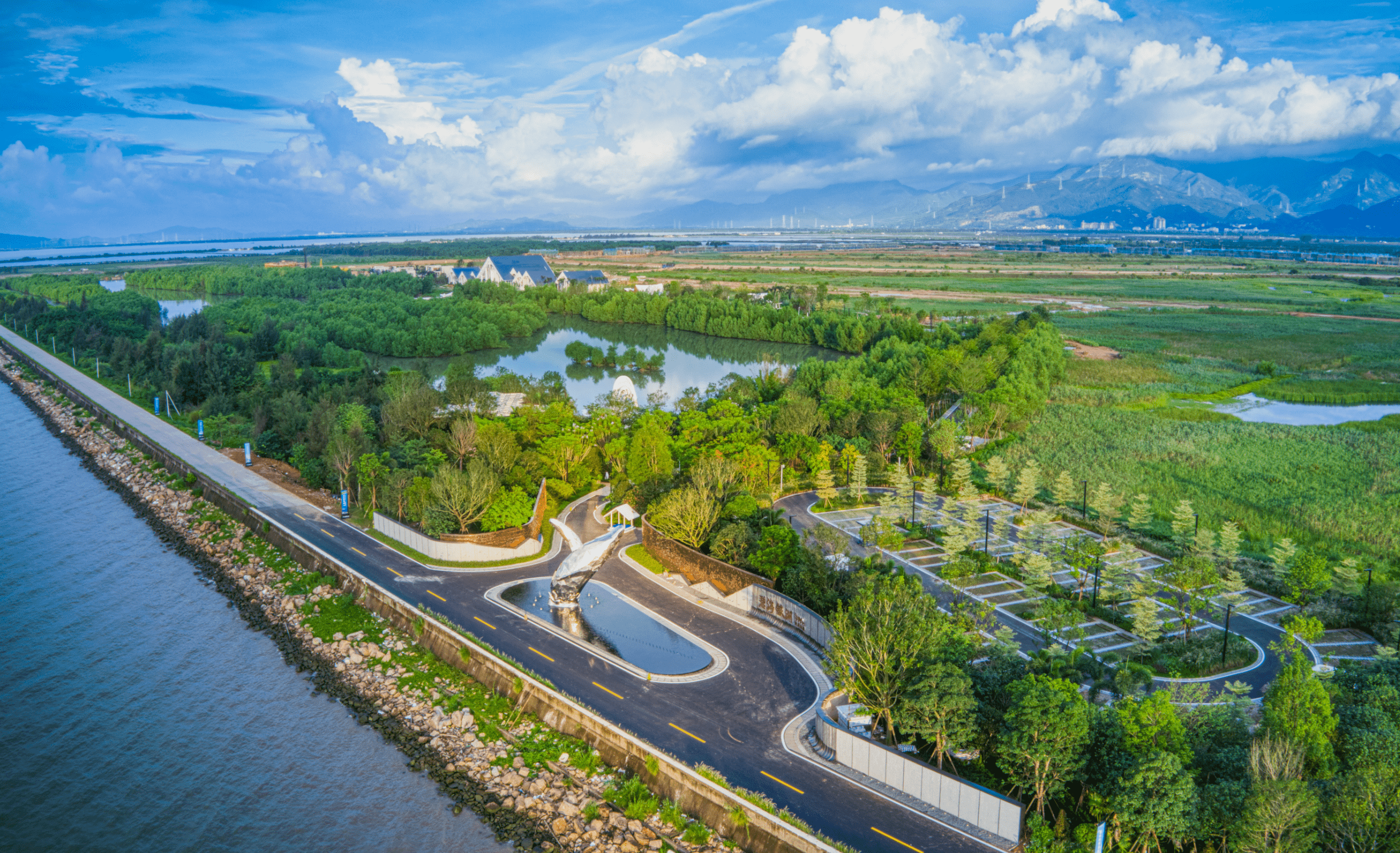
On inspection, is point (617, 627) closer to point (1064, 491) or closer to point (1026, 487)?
point (1026, 487)

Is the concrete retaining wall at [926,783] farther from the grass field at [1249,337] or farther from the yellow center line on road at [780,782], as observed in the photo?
the grass field at [1249,337]

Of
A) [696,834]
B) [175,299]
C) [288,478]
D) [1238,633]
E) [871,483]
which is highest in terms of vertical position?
[175,299]

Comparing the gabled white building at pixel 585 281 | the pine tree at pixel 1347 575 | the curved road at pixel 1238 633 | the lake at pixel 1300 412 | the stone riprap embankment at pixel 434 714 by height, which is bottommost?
the stone riprap embankment at pixel 434 714

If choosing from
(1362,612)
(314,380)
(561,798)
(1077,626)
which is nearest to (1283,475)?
(1362,612)

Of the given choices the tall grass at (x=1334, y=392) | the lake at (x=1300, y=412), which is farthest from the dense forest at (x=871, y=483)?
the tall grass at (x=1334, y=392)

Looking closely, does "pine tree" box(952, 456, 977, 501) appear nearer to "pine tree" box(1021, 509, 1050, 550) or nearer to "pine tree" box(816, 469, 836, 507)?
"pine tree" box(1021, 509, 1050, 550)

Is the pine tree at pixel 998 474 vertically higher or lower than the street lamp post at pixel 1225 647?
higher

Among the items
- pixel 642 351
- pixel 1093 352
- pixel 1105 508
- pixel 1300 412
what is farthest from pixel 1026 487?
pixel 642 351
